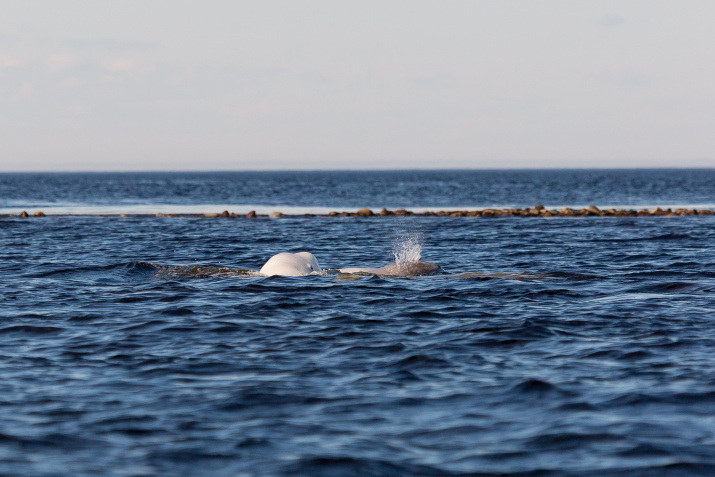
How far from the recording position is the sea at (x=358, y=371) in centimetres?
810

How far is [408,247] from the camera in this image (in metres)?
31.3

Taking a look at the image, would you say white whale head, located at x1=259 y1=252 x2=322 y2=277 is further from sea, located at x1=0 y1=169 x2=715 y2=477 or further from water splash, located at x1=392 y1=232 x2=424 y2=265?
water splash, located at x1=392 y1=232 x2=424 y2=265

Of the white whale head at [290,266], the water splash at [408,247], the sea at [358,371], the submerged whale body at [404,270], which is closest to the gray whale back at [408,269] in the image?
the submerged whale body at [404,270]

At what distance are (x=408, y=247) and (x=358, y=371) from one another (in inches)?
793

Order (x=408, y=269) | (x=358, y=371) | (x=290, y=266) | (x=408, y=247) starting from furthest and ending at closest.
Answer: (x=408, y=247) → (x=408, y=269) → (x=290, y=266) → (x=358, y=371)

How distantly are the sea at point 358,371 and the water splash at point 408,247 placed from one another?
11.1 feet

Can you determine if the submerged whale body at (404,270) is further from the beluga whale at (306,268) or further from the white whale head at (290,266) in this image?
the white whale head at (290,266)

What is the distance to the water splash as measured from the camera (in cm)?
2732

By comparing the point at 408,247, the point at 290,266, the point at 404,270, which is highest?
the point at 290,266

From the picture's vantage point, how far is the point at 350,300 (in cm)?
1714

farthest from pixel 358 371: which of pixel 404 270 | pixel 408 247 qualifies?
pixel 408 247

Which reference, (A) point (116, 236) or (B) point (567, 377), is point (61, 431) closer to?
(B) point (567, 377)

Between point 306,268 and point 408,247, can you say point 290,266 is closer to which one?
point 306,268

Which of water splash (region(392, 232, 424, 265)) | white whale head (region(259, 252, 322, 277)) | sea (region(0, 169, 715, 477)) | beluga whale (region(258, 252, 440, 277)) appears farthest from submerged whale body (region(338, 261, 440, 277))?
water splash (region(392, 232, 424, 265))
